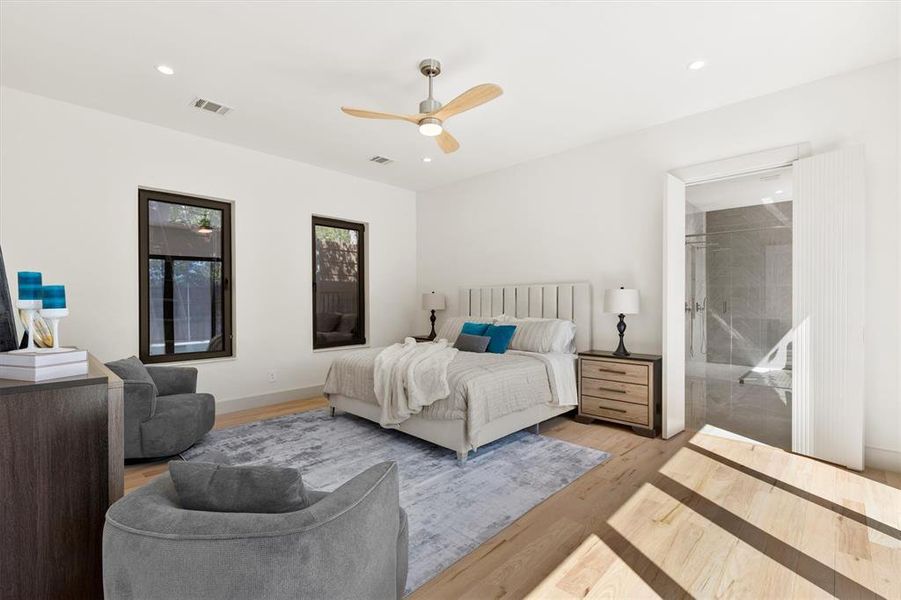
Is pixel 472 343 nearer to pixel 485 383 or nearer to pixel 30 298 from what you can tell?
pixel 485 383

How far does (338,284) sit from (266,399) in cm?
176

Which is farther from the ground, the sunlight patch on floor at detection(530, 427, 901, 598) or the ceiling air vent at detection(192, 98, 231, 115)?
the ceiling air vent at detection(192, 98, 231, 115)

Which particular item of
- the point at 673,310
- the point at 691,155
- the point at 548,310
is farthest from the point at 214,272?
the point at 691,155

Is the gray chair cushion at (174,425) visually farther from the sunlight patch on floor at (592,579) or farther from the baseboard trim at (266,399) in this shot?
the sunlight patch on floor at (592,579)

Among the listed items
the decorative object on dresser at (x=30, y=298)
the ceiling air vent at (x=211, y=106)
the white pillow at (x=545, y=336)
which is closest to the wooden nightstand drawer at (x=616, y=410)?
the white pillow at (x=545, y=336)

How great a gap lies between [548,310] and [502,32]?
117 inches

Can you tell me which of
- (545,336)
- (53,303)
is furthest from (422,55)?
(545,336)

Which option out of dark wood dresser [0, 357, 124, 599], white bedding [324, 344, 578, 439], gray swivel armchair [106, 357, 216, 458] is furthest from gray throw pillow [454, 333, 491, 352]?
dark wood dresser [0, 357, 124, 599]

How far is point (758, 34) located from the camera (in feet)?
8.89

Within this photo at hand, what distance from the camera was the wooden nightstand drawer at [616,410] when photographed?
12.6 ft

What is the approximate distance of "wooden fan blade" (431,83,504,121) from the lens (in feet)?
8.77

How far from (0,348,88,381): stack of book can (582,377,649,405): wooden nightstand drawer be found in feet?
12.7

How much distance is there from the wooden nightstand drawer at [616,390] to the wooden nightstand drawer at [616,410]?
0.04 metres

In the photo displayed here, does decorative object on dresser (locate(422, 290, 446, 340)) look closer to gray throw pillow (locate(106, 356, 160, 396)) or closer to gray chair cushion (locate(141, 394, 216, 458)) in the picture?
gray chair cushion (locate(141, 394, 216, 458))
